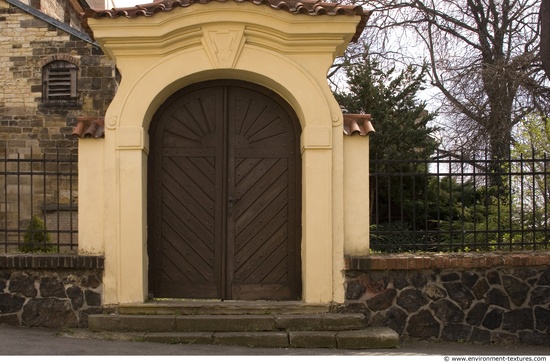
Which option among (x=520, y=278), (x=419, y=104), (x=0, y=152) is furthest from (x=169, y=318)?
(x=419, y=104)

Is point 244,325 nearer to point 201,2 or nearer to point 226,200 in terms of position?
point 226,200

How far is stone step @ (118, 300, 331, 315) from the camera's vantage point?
908 centimetres

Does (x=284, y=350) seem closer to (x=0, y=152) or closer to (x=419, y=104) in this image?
(x=0, y=152)

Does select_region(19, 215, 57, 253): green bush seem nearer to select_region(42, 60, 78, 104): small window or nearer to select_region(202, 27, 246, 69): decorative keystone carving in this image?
select_region(202, 27, 246, 69): decorative keystone carving

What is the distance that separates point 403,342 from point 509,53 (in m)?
14.9

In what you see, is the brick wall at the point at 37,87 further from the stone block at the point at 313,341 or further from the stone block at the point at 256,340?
the stone block at the point at 313,341

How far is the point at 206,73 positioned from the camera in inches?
374

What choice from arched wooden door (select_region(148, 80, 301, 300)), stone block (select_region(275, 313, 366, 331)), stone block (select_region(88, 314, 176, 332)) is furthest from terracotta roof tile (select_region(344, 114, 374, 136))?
stone block (select_region(88, 314, 176, 332))

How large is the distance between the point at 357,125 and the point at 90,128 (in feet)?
10.5

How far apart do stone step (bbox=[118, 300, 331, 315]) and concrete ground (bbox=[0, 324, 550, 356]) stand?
0.66m

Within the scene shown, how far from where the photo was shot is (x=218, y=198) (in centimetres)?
964

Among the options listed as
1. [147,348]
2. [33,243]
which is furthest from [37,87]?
[147,348]

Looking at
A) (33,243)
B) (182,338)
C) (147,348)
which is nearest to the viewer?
(147,348)

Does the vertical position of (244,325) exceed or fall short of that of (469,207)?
it falls short
